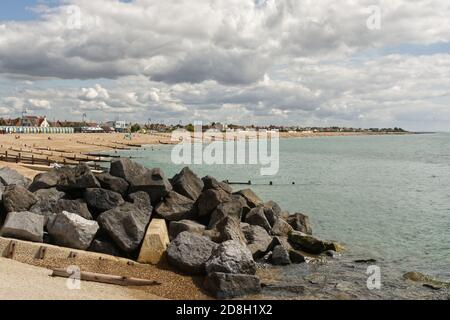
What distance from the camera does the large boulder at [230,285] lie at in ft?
43.7

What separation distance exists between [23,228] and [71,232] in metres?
1.53

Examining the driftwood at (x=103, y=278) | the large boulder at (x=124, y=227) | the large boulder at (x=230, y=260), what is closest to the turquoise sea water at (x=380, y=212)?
the large boulder at (x=230, y=260)

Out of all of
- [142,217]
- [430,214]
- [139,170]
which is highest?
[139,170]

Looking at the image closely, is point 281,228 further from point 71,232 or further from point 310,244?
point 71,232

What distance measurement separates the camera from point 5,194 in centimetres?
1786

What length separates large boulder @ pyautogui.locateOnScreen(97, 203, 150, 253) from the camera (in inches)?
641

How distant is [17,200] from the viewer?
17.8 meters

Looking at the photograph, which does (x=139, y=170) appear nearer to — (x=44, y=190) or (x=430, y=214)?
(x=44, y=190)

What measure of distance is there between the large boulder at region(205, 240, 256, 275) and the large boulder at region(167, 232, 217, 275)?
0.50 metres

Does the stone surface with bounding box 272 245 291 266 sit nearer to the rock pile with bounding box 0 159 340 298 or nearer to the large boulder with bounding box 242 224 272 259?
the rock pile with bounding box 0 159 340 298

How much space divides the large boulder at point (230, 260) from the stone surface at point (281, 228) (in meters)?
6.86
